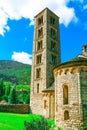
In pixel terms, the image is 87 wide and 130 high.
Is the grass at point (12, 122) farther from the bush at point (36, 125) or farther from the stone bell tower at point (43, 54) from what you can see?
the stone bell tower at point (43, 54)

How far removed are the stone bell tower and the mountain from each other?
8328 cm

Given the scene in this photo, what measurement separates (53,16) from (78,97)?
29.0m

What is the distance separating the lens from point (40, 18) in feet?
144

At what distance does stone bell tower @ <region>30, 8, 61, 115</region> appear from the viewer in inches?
1423

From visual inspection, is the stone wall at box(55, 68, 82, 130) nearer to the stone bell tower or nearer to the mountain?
the stone bell tower

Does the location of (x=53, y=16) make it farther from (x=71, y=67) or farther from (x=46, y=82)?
(x=71, y=67)

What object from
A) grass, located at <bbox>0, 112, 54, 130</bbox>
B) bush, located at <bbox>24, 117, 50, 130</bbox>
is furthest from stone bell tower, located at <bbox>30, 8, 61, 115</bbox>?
bush, located at <bbox>24, 117, 50, 130</bbox>

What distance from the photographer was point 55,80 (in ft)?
71.6

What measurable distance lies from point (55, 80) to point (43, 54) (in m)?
16.7

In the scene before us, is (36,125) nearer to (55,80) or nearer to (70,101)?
(70,101)

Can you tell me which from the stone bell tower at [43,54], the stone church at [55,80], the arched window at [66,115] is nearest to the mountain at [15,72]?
the stone bell tower at [43,54]

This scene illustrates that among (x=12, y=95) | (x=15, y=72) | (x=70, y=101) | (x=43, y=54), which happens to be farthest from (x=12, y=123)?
(x=15, y=72)

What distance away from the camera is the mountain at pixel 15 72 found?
422 feet

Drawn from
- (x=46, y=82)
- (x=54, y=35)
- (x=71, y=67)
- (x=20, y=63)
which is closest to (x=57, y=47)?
(x=54, y=35)
